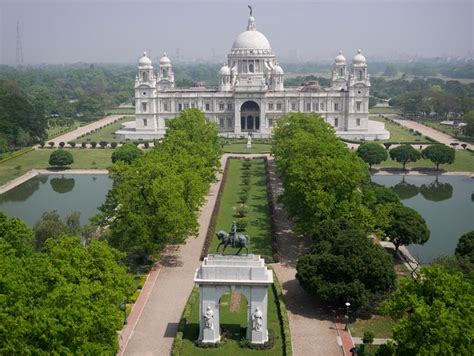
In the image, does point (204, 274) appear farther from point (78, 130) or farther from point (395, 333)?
point (78, 130)

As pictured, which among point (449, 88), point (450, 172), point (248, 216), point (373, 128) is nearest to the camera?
point (248, 216)

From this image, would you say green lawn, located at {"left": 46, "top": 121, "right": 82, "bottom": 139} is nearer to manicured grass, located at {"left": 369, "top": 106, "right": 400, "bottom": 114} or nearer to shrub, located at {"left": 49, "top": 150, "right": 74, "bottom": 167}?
shrub, located at {"left": 49, "top": 150, "right": 74, "bottom": 167}

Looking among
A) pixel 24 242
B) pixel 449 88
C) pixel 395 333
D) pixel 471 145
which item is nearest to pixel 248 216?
pixel 24 242

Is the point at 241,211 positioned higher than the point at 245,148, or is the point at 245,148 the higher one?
the point at 241,211

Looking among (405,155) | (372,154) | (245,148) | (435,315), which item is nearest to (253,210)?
(372,154)

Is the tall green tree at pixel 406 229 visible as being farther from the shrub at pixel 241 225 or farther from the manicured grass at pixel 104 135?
the manicured grass at pixel 104 135

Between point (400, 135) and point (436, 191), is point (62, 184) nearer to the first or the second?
point (436, 191)
